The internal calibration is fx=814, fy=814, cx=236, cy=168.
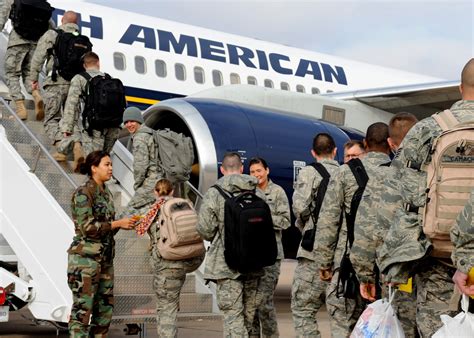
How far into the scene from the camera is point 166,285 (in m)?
6.12

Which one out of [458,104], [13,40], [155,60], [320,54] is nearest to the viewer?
[458,104]

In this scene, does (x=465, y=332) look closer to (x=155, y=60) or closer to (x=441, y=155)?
(x=441, y=155)

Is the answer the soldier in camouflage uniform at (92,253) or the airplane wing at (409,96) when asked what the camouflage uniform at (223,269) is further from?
the airplane wing at (409,96)

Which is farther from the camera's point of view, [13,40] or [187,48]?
[187,48]

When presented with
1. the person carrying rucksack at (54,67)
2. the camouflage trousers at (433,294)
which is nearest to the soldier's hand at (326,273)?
the camouflage trousers at (433,294)

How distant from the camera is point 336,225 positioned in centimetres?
492

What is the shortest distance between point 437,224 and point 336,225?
1.52 meters

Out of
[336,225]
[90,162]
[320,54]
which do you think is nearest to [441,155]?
[336,225]

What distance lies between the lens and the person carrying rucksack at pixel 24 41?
8.04 m

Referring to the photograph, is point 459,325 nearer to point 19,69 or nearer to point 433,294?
point 433,294

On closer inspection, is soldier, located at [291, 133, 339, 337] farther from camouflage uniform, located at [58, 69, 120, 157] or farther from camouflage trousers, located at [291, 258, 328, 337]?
camouflage uniform, located at [58, 69, 120, 157]

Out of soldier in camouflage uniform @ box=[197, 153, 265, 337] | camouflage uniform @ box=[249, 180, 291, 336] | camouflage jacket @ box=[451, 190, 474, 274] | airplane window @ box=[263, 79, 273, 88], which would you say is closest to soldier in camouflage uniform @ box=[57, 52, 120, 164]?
camouflage uniform @ box=[249, 180, 291, 336]

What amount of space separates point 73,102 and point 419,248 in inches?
177

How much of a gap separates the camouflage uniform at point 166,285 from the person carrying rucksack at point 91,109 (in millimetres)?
1474
